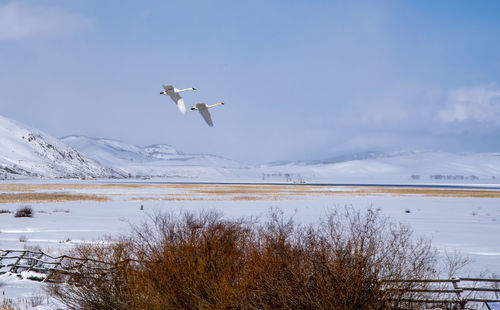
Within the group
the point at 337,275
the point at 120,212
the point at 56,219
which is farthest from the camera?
the point at 120,212

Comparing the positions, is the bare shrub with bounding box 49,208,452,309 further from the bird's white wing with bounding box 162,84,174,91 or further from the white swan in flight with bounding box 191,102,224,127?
the bird's white wing with bounding box 162,84,174,91

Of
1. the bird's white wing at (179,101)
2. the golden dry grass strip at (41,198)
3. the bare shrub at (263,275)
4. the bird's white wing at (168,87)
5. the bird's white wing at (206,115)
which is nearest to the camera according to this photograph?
the bird's white wing at (179,101)

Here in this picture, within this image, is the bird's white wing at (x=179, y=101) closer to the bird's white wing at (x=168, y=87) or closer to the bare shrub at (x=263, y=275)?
the bird's white wing at (x=168, y=87)

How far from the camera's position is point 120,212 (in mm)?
44094

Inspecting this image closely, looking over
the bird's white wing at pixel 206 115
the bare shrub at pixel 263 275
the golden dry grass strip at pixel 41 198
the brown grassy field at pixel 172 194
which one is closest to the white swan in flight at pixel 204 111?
the bird's white wing at pixel 206 115

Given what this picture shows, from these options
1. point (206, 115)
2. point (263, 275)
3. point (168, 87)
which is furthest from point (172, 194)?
point (206, 115)

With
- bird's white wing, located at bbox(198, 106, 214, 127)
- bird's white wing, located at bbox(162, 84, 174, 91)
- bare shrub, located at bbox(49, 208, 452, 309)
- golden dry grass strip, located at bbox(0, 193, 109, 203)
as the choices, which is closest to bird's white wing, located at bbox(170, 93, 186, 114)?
bird's white wing, located at bbox(162, 84, 174, 91)

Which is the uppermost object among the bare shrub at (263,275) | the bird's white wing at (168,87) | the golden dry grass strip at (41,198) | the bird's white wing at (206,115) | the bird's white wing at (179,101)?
the bird's white wing at (168,87)

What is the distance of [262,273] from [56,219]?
32382mm

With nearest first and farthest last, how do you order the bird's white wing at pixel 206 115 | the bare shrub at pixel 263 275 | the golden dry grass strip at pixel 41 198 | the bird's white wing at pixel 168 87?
the bird's white wing at pixel 206 115, the bird's white wing at pixel 168 87, the bare shrub at pixel 263 275, the golden dry grass strip at pixel 41 198

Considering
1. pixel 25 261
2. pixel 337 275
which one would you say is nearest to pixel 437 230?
pixel 25 261

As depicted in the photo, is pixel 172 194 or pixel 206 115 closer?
pixel 206 115

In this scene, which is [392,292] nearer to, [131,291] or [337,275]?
[337,275]

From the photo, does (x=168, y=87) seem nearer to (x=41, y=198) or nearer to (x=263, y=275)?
(x=263, y=275)
